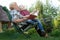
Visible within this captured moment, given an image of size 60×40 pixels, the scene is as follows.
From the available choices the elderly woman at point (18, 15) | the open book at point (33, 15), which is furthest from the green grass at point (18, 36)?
the open book at point (33, 15)

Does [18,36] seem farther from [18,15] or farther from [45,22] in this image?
[45,22]

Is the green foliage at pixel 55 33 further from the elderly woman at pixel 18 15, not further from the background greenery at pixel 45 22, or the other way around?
the elderly woman at pixel 18 15

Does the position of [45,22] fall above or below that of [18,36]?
above

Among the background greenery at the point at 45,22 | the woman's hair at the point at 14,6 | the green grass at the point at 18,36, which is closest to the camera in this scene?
the green grass at the point at 18,36

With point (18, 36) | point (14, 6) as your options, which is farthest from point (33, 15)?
point (18, 36)

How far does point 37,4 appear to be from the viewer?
29.8ft

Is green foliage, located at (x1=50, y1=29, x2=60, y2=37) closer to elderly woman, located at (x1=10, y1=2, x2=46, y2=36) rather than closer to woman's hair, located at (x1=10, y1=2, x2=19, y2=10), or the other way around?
elderly woman, located at (x1=10, y1=2, x2=46, y2=36)

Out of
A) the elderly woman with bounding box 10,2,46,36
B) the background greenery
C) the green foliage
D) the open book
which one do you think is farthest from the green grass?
the open book

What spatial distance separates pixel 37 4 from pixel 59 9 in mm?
626

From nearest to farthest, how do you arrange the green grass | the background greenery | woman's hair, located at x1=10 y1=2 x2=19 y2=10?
the green grass < the background greenery < woman's hair, located at x1=10 y1=2 x2=19 y2=10

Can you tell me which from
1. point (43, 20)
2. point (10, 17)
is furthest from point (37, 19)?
point (10, 17)

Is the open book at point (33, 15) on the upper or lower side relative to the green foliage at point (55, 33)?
upper

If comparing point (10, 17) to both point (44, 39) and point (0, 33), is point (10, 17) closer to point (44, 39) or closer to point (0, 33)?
point (0, 33)

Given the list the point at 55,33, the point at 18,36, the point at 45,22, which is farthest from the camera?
the point at 45,22
